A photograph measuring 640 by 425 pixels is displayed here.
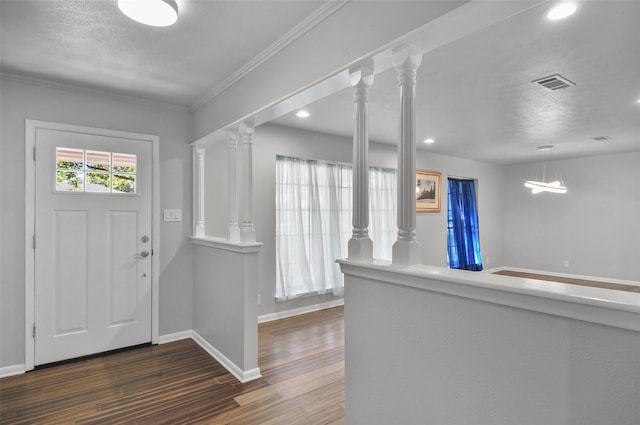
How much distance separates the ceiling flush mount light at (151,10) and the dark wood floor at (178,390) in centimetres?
237

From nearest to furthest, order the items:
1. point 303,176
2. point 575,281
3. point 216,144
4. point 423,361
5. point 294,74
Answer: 1. point 423,361
2. point 294,74
3. point 216,144
4. point 303,176
5. point 575,281

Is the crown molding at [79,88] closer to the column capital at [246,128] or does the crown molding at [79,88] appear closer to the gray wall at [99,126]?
the gray wall at [99,126]

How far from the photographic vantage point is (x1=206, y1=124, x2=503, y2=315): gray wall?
3.75 m

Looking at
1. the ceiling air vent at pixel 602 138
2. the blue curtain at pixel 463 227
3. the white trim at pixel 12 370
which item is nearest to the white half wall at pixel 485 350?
the white trim at pixel 12 370

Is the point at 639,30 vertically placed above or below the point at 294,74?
above

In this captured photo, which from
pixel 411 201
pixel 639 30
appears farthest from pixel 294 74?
pixel 639 30

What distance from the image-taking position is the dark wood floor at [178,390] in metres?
2.15

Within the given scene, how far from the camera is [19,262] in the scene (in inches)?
109

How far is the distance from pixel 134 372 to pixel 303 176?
2796 mm

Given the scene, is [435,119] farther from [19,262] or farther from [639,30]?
[19,262]

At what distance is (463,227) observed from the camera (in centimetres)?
688

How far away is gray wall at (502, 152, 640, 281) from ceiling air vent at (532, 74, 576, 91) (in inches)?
188

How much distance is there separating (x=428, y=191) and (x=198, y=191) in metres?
4.10

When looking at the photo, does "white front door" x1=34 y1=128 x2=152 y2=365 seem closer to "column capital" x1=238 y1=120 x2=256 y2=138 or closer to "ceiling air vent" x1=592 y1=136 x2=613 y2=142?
"column capital" x1=238 y1=120 x2=256 y2=138
